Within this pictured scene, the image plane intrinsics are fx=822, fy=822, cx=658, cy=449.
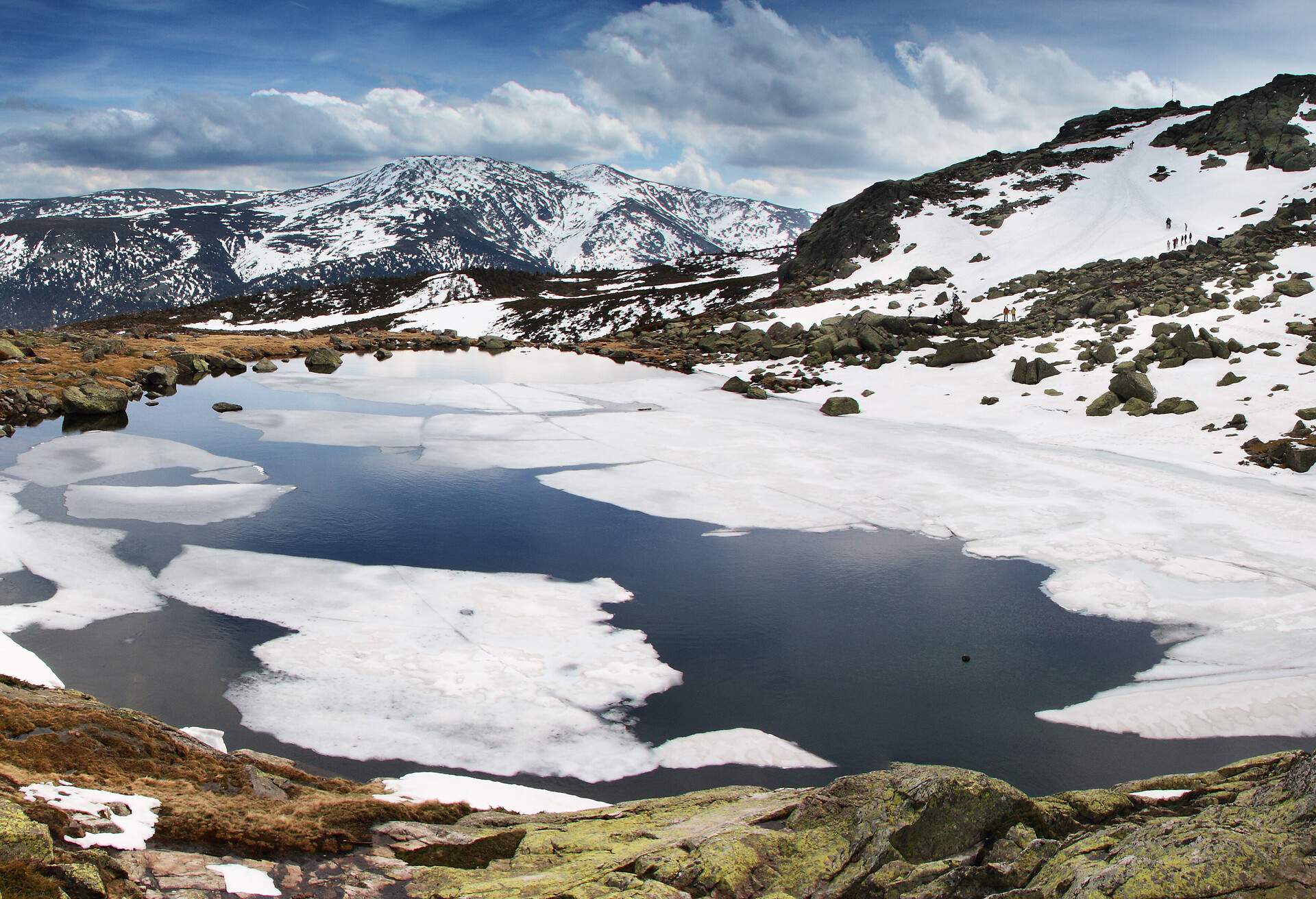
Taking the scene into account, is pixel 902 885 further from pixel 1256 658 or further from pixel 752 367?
pixel 752 367

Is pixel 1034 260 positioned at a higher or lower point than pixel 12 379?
higher

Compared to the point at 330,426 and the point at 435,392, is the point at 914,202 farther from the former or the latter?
the point at 330,426

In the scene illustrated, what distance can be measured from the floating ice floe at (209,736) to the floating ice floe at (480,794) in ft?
9.09

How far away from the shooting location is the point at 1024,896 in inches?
257

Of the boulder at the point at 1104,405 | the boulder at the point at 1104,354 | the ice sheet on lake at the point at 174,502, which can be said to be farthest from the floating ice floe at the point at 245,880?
the boulder at the point at 1104,354

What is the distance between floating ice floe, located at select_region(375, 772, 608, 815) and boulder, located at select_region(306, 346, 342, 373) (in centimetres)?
5106

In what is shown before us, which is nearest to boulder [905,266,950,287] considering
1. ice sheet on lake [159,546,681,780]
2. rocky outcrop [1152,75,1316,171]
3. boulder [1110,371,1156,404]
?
boulder [1110,371,1156,404]

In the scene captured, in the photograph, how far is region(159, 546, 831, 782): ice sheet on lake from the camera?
1304 cm

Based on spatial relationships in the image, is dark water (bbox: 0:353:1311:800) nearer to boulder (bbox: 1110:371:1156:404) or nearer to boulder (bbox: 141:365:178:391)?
boulder (bbox: 1110:371:1156:404)

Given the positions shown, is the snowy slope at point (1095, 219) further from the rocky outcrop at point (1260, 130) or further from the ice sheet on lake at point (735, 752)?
the ice sheet on lake at point (735, 752)

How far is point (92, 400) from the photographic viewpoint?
3841 centimetres

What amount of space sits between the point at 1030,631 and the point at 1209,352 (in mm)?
27344

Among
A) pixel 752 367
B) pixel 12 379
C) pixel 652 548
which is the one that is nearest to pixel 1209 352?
pixel 752 367

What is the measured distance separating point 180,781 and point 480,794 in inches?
148
